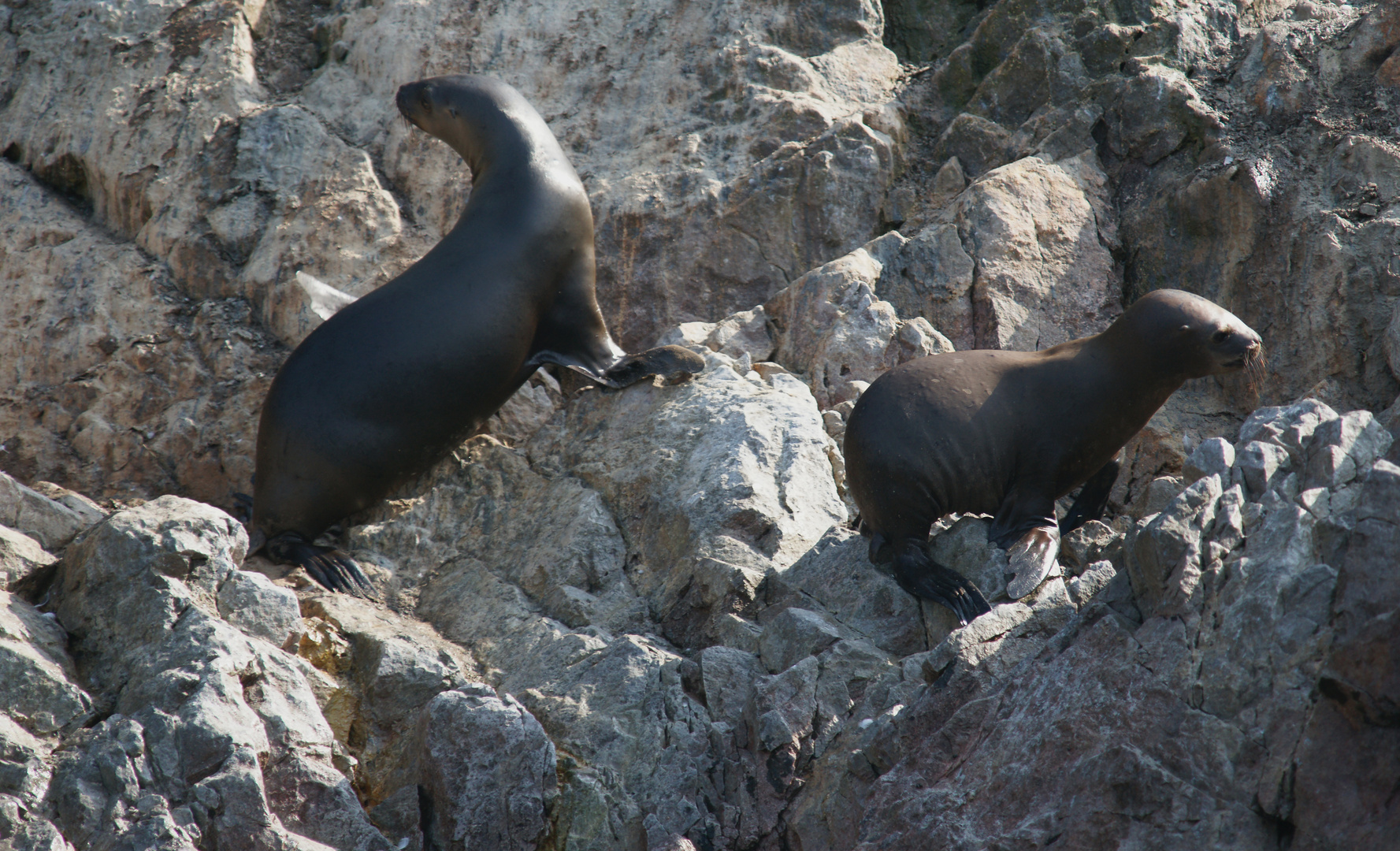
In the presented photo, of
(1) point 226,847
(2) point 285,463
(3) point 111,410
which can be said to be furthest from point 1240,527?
(3) point 111,410

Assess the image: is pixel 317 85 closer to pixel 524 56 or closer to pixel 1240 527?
pixel 524 56

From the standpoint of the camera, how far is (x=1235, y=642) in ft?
9.07

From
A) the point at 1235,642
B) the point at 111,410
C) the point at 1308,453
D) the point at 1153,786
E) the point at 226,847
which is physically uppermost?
the point at 1308,453

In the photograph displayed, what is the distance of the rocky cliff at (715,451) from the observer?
9.64ft

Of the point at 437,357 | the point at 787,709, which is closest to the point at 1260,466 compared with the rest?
the point at 787,709

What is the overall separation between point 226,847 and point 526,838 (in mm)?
862

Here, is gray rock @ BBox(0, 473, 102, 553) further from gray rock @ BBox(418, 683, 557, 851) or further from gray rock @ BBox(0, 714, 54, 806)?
gray rock @ BBox(418, 683, 557, 851)

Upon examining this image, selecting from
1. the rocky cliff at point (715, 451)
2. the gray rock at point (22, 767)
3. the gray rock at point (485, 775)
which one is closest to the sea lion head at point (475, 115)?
the rocky cliff at point (715, 451)

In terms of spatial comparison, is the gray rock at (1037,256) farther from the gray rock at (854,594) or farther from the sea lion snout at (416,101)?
the sea lion snout at (416,101)

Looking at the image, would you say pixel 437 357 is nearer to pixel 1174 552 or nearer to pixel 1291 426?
pixel 1174 552

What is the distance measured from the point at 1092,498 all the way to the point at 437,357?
3.21m

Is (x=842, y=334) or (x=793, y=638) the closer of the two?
(x=793, y=638)

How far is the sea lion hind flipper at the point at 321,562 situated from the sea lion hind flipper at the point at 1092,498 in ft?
10.4

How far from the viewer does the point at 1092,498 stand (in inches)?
196
